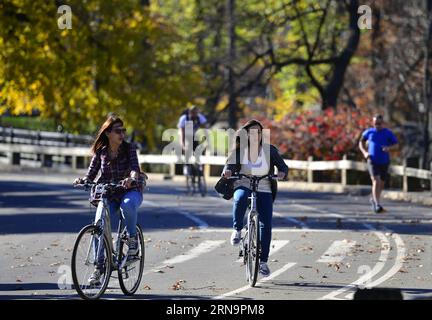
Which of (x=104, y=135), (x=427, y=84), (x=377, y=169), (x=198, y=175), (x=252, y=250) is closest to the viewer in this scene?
(x=104, y=135)

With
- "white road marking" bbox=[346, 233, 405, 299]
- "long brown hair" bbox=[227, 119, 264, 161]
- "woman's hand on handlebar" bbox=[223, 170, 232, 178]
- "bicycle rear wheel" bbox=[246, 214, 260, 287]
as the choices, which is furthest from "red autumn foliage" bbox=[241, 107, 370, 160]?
"bicycle rear wheel" bbox=[246, 214, 260, 287]

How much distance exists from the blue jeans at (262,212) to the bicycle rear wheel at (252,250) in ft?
0.82

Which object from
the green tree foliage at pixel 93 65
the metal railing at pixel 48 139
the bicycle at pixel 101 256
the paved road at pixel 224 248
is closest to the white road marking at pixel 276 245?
the paved road at pixel 224 248

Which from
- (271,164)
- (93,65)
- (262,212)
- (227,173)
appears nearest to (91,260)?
(227,173)

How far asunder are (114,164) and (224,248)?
5.23m

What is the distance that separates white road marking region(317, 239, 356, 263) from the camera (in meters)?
16.0

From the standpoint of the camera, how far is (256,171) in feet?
45.4

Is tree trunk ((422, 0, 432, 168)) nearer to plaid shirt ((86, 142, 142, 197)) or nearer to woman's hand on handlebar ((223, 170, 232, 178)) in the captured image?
woman's hand on handlebar ((223, 170, 232, 178))

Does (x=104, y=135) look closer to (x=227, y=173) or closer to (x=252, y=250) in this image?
(x=227, y=173)

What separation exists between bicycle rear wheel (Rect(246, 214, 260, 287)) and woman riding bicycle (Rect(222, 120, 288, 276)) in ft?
0.89

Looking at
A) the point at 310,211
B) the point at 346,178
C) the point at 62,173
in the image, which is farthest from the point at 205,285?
the point at 62,173

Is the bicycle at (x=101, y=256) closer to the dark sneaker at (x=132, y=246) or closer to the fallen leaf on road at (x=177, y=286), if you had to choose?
the dark sneaker at (x=132, y=246)

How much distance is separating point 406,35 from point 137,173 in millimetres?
33230

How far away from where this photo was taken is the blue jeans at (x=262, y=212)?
45.1ft
